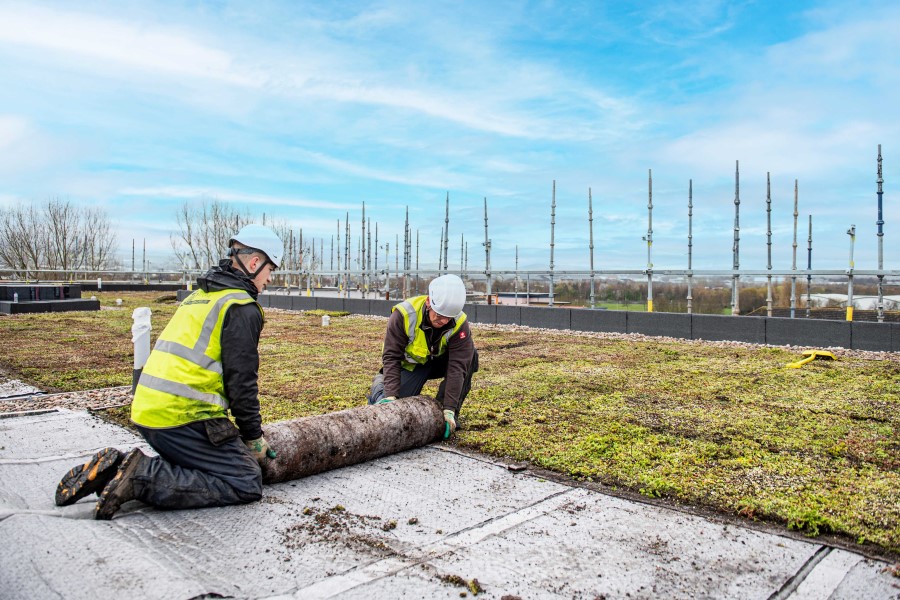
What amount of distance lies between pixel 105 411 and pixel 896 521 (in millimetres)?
5784

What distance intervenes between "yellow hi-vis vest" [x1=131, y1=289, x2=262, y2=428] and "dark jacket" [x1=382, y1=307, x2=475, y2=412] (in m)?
1.59

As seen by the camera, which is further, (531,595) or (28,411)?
(28,411)

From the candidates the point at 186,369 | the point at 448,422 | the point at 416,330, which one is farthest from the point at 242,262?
the point at 448,422

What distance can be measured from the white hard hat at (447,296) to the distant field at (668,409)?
1015 mm

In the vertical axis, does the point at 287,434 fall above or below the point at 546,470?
above

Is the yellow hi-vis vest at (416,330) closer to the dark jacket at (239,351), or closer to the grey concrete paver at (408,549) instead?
the grey concrete paver at (408,549)

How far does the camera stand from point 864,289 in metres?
11.4

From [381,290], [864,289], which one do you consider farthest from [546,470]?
[381,290]

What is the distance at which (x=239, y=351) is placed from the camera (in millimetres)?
3205

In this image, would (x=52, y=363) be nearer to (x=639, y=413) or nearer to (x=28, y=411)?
(x=28, y=411)

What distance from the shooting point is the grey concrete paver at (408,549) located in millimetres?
2443

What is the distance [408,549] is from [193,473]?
125cm

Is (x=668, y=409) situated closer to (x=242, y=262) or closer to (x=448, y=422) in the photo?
(x=448, y=422)

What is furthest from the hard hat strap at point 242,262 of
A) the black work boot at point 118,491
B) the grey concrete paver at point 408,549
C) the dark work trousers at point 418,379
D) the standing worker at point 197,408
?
the dark work trousers at point 418,379
